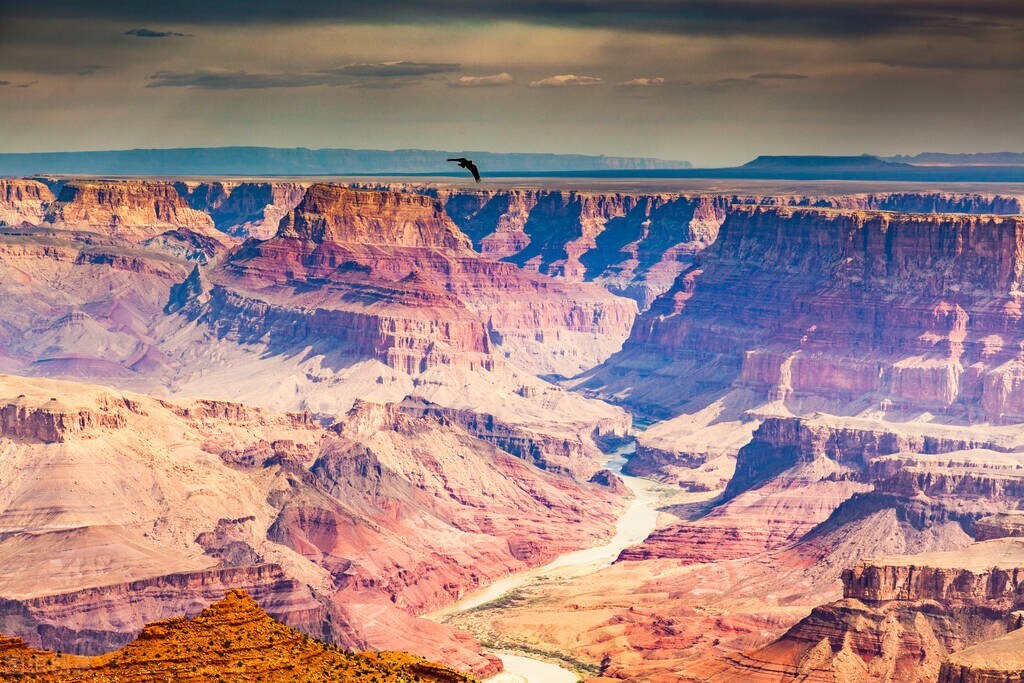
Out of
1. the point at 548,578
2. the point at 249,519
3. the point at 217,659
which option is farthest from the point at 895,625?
the point at 217,659

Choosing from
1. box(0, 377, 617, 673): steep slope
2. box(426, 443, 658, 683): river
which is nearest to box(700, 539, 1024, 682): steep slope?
box(426, 443, 658, 683): river

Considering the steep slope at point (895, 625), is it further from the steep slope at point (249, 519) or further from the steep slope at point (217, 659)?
the steep slope at point (217, 659)

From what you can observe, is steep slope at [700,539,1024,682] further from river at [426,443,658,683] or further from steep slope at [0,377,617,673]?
steep slope at [0,377,617,673]

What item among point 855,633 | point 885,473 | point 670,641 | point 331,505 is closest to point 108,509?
point 331,505

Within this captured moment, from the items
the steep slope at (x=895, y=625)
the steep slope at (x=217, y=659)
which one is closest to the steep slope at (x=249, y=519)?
the steep slope at (x=895, y=625)

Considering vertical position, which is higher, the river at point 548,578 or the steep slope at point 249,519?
the steep slope at point 249,519

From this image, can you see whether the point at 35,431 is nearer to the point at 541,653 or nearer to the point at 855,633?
the point at 541,653
